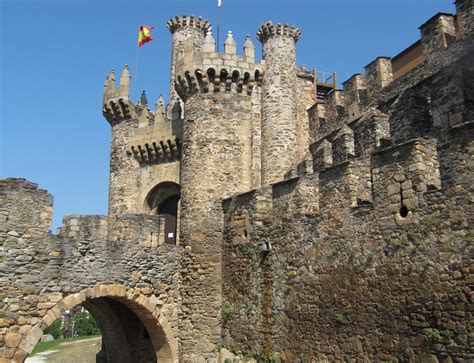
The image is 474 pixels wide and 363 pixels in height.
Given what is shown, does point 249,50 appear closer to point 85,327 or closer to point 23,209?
point 23,209

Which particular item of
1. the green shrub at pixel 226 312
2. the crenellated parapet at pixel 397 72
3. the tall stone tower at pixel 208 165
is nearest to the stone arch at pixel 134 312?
the tall stone tower at pixel 208 165

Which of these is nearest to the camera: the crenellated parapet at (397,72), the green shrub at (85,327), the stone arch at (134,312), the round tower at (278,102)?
the stone arch at (134,312)

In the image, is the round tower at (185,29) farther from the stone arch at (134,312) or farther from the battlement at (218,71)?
the stone arch at (134,312)

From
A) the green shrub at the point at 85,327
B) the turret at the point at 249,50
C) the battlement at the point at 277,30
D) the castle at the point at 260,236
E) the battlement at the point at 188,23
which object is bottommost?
the green shrub at the point at 85,327

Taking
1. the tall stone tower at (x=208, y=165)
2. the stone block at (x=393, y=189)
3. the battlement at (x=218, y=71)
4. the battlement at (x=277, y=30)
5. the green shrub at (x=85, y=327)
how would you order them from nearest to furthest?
A: the stone block at (x=393, y=189)
the tall stone tower at (x=208, y=165)
the battlement at (x=218, y=71)
the battlement at (x=277, y=30)
the green shrub at (x=85, y=327)

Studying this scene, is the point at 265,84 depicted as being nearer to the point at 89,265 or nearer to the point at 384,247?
the point at 89,265

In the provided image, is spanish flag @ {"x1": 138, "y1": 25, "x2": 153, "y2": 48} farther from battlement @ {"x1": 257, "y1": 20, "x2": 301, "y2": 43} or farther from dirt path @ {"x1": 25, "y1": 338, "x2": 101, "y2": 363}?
dirt path @ {"x1": 25, "y1": 338, "x2": 101, "y2": 363}

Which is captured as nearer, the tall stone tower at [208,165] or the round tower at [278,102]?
the tall stone tower at [208,165]

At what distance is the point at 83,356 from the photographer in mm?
25047

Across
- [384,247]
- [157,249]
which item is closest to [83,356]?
[157,249]

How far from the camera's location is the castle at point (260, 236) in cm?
853

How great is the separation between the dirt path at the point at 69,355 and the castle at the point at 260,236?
815cm

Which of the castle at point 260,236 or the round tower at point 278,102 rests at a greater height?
the round tower at point 278,102

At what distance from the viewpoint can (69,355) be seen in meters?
26.4
